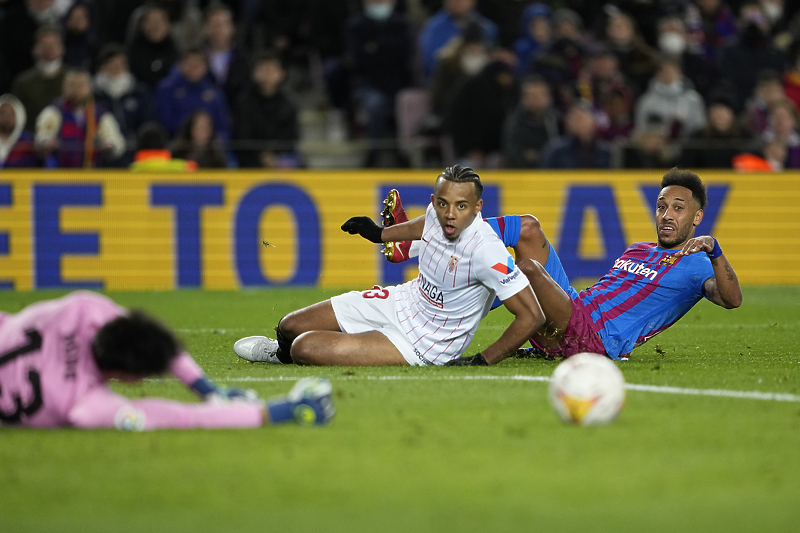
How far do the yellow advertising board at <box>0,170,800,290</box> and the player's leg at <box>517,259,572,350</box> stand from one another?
6819 millimetres

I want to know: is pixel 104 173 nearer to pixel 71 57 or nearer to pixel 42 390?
pixel 71 57

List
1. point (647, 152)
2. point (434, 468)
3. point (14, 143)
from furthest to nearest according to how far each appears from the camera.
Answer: point (647, 152)
point (14, 143)
point (434, 468)

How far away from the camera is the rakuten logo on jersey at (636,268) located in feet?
25.1

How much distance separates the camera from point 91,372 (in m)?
4.75

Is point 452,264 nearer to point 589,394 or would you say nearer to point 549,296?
point 549,296

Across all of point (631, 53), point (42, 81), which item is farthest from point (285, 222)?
point (631, 53)

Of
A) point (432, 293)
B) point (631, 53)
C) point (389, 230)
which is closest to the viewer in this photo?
point (432, 293)

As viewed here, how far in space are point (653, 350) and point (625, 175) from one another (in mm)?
6385

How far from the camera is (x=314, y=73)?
1712 cm

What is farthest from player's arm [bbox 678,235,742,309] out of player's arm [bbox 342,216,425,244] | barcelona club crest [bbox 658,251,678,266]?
player's arm [bbox 342,216,425,244]

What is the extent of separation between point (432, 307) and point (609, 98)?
957 centimetres

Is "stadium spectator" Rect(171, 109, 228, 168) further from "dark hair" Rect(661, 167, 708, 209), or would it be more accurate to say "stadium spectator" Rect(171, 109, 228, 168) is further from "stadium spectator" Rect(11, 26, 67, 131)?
"dark hair" Rect(661, 167, 708, 209)

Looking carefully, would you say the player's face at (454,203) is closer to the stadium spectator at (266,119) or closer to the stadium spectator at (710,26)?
the stadium spectator at (266,119)

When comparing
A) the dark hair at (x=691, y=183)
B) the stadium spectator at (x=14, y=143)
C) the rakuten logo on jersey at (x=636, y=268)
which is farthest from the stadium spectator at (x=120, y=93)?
the dark hair at (x=691, y=183)
